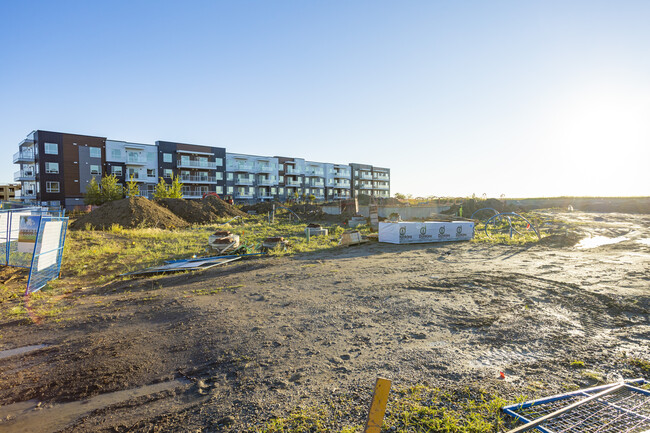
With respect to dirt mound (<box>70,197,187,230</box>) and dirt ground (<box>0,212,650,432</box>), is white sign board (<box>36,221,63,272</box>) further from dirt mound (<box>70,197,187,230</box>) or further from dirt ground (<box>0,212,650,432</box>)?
dirt mound (<box>70,197,187,230</box>)

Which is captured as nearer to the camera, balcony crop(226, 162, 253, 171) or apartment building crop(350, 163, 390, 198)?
balcony crop(226, 162, 253, 171)

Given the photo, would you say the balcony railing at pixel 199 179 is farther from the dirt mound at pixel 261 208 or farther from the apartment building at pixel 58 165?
the dirt mound at pixel 261 208

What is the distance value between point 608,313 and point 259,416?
300 inches

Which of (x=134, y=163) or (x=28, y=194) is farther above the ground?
(x=134, y=163)

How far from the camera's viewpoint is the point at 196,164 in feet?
203

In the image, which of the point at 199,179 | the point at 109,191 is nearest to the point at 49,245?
the point at 109,191

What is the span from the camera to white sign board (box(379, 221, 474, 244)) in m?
18.2

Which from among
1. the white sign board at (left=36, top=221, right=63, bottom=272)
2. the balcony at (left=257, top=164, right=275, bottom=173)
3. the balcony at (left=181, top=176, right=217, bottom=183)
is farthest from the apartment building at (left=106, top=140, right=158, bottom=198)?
the white sign board at (left=36, top=221, right=63, bottom=272)

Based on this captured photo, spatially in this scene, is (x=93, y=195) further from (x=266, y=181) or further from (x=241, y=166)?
(x=266, y=181)

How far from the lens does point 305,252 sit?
15.9 metres

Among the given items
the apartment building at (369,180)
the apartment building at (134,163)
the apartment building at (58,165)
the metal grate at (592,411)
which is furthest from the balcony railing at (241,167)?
the metal grate at (592,411)

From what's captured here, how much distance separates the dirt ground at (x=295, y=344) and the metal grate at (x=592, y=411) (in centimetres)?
29

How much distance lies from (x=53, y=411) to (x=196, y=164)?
62188 mm

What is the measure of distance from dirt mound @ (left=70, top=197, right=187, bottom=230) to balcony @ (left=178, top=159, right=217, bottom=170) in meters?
32.3
